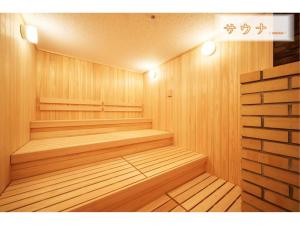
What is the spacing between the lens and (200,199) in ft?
5.28

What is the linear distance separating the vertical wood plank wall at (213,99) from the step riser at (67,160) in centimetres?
97

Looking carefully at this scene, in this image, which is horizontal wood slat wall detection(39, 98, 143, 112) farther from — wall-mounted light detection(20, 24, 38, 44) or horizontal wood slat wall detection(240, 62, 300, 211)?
horizontal wood slat wall detection(240, 62, 300, 211)

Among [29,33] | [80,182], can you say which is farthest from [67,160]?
[29,33]

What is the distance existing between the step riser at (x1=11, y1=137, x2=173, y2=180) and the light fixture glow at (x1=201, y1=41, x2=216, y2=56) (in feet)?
6.57

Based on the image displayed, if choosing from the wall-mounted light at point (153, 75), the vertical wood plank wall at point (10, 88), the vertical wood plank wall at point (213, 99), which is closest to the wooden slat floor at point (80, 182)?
the vertical wood plank wall at point (10, 88)

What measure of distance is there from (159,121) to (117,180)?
217 cm

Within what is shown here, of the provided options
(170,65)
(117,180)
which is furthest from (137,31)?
Answer: (117,180)

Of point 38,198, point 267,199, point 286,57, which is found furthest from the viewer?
point 286,57

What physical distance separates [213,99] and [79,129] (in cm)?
272

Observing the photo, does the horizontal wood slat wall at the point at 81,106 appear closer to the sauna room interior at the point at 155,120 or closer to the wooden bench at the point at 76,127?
the sauna room interior at the point at 155,120

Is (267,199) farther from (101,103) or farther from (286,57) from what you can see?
(101,103)

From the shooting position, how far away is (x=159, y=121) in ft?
11.6

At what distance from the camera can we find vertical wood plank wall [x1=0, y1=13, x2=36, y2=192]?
1302 mm

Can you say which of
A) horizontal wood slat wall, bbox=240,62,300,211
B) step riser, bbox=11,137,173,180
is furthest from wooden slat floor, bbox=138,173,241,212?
step riser, bbox=11,137,173,180
